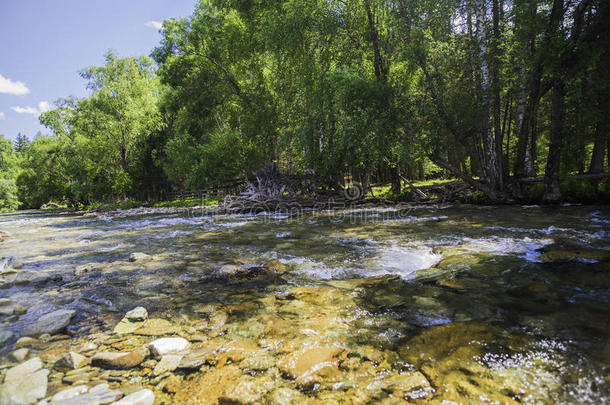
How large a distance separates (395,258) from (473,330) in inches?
117

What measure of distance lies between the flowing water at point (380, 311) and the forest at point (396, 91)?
6533 millimetres

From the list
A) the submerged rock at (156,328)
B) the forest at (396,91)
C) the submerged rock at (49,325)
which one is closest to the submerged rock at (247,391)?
the submerged rock at (156,328)

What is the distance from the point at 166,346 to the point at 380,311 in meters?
2.33

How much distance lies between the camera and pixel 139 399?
2.00m

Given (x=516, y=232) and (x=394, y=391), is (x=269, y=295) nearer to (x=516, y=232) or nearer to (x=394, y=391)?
(x=394, y=391)

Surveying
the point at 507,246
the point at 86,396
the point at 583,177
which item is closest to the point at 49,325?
the point at 86,396

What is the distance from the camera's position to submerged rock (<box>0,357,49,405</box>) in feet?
6.58

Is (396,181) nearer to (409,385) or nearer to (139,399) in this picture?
(409,385)

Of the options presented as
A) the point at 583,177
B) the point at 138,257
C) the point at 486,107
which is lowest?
the point at 138,257

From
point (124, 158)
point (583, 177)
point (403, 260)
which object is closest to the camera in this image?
point (403, 260)

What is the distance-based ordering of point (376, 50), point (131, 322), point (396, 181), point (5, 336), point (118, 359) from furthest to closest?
point (396, 181) → point (376, 50) → point (131, 322) → point (5, 336) → point (118, 359)

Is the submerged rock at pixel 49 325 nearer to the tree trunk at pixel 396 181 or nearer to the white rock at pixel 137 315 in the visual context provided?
the white rock at pixel 137 315

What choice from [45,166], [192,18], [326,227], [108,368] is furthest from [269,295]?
[45,166]

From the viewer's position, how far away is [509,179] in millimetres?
14023
